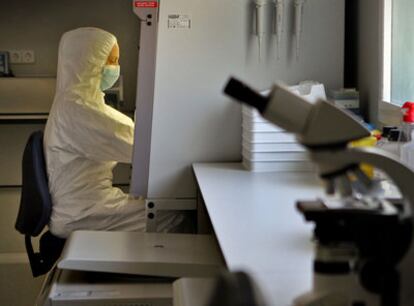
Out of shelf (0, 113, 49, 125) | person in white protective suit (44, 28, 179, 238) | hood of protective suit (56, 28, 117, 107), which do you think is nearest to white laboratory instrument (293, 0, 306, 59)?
person in white protective suit (44, 28, 179, 238)

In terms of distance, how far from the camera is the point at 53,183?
3.05m

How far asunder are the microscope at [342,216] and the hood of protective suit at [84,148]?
6.65 ft

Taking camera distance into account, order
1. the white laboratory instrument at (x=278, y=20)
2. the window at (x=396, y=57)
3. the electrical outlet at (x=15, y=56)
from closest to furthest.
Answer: the window at (x=396, y=57)
the white laboratory instrument at (x=278, y=20)
the electrical outlet at (x=15, y=56)

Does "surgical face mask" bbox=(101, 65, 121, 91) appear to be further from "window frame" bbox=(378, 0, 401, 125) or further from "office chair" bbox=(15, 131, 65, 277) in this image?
"window frame" bbox=(378, 0, 401, 125)

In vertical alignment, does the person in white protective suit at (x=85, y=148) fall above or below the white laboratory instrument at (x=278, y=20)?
below

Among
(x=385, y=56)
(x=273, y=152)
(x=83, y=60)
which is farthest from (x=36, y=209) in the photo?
(x=385, y=56)

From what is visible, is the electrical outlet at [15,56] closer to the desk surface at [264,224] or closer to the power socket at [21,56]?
the power socket at [21,56]

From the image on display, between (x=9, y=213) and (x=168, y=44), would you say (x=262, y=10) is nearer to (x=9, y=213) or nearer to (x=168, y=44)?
(x=168, y=44)

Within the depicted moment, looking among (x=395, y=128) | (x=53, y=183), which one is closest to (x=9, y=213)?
(x=53, y=183)

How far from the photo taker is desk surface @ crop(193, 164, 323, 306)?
120cm

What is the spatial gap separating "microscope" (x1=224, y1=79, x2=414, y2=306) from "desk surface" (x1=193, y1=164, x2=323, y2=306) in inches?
4.2

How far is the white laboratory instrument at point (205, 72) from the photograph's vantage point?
2.42 metres

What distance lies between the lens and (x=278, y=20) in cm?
240

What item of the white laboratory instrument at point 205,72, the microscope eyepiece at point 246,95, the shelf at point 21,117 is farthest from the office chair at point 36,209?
the microscope eyepiece at point 246,95
